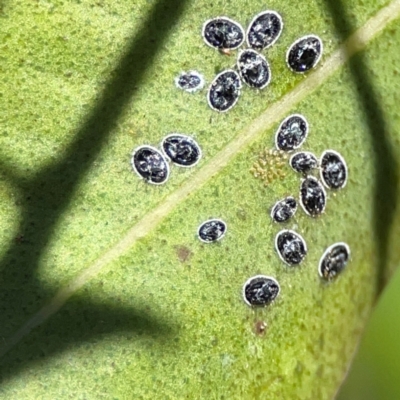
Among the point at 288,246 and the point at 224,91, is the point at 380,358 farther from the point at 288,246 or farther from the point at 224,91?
the point at 224,91

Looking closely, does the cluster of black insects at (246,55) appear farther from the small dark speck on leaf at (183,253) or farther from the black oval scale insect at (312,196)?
the small dark speck on leaf at (183,253)

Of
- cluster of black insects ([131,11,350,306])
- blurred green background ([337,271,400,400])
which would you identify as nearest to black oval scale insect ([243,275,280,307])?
cluster of black insects ([131,11,350,306])

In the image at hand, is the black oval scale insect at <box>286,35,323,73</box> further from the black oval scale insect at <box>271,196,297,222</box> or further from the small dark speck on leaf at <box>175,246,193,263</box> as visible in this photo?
the small dark speck on leaf at <box>175,246,193,263</box>

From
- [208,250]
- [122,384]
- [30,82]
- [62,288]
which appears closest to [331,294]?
[208,250]

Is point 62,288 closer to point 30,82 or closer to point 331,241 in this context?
point 30,82

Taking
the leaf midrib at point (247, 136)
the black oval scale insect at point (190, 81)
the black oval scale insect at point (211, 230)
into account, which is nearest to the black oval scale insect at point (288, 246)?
the black oval scale insect at point (211, 230)

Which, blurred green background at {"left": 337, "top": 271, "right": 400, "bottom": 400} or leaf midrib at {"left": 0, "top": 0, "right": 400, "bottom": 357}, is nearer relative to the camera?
blurred green background at {"left": 337, "top": 271, "right": 400, "bottom": 400}
